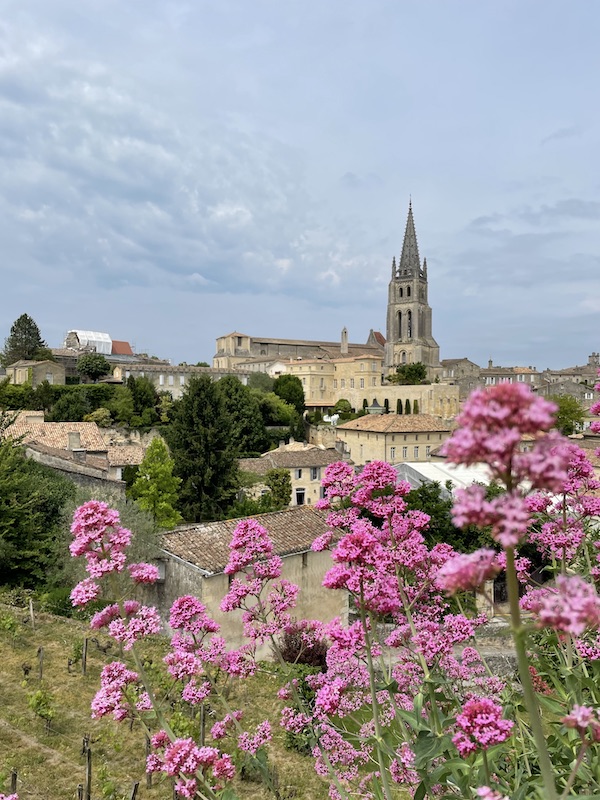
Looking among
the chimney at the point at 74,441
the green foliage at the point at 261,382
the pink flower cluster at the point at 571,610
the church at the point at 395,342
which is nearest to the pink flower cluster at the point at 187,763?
the pink flower cluster at the point at 571,610

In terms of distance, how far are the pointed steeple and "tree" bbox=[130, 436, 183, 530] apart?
359ft

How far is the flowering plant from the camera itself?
1.71 metres

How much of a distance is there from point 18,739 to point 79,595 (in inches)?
298

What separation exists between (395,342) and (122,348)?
57334 mm

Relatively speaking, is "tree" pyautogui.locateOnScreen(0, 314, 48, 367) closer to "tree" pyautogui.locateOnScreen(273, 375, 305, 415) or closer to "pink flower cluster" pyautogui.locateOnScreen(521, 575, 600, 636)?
"tree" pyautogui.locateOnScreen(273, 375, 305, 415)

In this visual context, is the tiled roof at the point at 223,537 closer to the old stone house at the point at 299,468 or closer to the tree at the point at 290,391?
the old stone house at the point at 299,468

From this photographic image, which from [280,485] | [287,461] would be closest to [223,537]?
[280,485]

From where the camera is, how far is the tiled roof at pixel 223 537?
1695 cm

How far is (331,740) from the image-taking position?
14.1 ft

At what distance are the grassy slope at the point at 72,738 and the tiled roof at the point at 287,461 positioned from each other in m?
28.4

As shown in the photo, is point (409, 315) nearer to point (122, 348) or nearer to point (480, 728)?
point (122, 348)

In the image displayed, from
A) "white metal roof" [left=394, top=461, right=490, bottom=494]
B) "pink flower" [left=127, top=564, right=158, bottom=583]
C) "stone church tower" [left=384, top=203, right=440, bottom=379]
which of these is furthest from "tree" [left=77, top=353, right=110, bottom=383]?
"pink flower" [left=127, top=564, right=158, bottom=583]

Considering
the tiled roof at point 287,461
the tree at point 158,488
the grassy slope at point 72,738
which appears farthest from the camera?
the tiled roof at point 287,461

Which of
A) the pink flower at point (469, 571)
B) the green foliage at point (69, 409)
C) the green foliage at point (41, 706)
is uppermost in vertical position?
the green foliage at point (69, 409)
